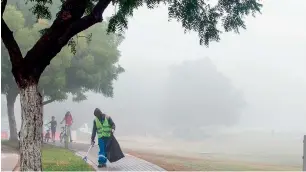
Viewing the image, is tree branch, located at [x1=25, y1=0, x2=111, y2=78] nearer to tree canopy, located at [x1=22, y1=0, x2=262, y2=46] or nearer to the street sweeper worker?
tree canopy, located at [x1=22, y1=0, x2=262, y2=46]

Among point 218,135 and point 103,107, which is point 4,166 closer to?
point 218,135

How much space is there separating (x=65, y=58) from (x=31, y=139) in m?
15.9

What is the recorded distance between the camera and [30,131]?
26.5 ft

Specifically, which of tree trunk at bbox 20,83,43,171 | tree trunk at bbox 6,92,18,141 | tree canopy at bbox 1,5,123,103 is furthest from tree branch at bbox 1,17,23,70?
tree trunk at bbox 6,92,18,141

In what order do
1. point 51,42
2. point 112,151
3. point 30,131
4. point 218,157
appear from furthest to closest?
1. point 218,157
2. point 112,151
3. point 51,42
4. point 30,131

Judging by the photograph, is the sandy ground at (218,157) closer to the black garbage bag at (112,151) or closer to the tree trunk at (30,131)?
the black garbage bag at (112,151)

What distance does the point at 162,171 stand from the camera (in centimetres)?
1436

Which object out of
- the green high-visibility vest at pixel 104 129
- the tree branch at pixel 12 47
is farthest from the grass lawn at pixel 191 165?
the tree branch at pixel 12 47

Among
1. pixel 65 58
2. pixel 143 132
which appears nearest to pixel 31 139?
pixel 65 58

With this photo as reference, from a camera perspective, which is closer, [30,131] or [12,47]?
[30,131]

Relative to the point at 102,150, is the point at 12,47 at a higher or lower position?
higher

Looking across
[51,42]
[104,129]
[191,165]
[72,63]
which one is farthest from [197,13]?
[72,63]

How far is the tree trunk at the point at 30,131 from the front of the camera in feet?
26.3

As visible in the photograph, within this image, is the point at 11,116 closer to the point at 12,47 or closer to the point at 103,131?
the point at 103,131
